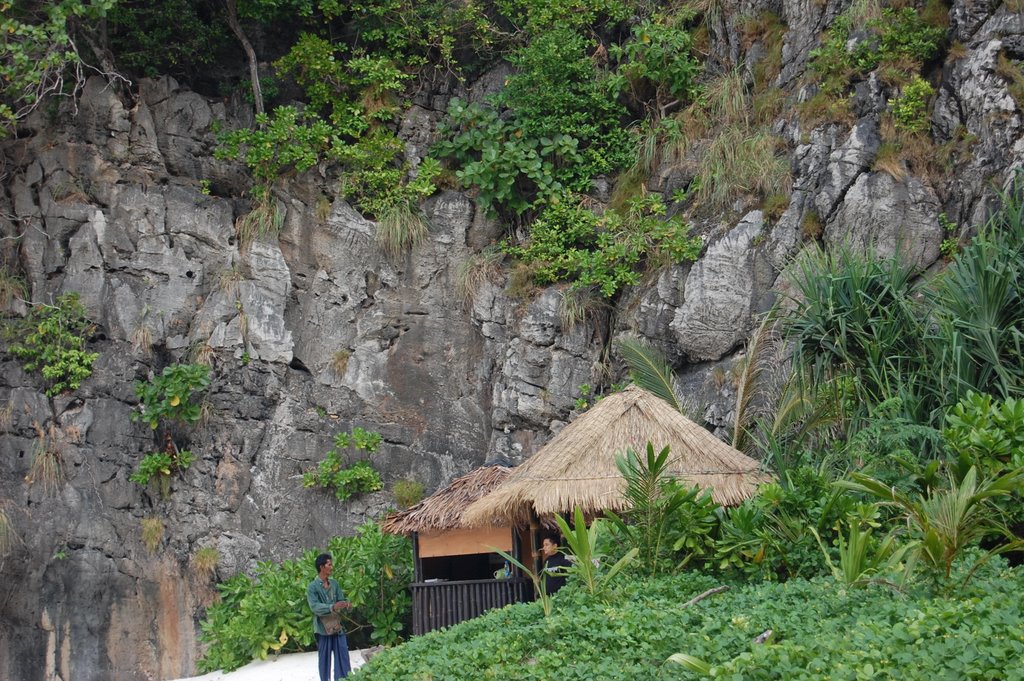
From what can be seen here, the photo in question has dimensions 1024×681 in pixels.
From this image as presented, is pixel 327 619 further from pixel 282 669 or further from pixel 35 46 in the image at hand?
pixel 35 46

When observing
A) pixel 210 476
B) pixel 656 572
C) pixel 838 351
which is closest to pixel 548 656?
pixel 656 572

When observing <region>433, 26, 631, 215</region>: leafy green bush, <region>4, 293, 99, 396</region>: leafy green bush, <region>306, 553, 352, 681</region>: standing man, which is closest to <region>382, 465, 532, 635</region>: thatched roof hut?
<region>306, 553, 352, 681</region>: standing man

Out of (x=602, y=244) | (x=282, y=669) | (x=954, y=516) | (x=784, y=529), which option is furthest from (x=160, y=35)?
(x=954, y=516)

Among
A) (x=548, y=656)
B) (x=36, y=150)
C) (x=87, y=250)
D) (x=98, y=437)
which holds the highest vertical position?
(x=36, y=150)

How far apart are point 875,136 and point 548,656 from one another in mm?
7237

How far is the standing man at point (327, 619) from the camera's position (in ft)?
27.5

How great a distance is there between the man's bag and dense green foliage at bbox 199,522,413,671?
5.23 feet

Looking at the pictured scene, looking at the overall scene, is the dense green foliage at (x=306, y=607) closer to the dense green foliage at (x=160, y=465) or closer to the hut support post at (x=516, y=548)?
the hut support post at (x=516, y=548)

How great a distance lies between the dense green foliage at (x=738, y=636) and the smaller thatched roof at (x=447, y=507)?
254 cm

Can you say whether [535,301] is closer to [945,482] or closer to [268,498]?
[268,498]

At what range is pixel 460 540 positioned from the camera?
32.3 feet

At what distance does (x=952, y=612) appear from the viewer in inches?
175

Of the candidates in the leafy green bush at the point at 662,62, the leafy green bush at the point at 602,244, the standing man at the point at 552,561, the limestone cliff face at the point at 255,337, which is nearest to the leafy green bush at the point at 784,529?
the standing man at the point at 552,561

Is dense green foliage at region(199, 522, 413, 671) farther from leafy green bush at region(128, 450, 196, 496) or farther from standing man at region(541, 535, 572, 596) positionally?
leafy green bush at region(128, 450, 196, 496)
